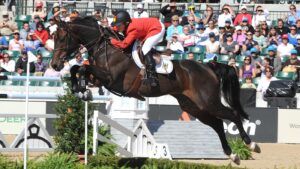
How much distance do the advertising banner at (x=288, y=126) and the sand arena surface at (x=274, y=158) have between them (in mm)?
333

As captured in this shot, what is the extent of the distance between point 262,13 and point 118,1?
5.21m

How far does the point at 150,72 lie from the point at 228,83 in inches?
65.5

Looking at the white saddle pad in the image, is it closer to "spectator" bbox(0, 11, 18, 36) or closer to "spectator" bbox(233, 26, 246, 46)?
"spectator" bbox(233, 26, 246, 46)

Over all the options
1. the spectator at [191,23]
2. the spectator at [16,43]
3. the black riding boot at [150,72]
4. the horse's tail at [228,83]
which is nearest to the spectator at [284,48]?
the spectator at [191,23]

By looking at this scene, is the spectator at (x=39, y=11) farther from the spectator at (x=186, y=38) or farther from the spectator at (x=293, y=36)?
the spectator at (x=293, y=36)

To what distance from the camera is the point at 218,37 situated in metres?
23.3

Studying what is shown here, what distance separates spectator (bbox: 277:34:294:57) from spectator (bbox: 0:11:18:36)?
7.83 m

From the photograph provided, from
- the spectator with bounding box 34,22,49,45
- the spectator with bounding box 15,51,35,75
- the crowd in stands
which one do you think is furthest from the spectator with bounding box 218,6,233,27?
the spectator with bounding box 15,51,35,75

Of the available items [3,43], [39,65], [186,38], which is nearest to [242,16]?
[186,38]

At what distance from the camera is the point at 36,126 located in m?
15.7

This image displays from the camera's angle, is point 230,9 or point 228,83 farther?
point 230,9

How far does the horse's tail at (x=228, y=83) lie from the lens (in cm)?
1362

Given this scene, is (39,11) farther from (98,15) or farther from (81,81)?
(81,81)

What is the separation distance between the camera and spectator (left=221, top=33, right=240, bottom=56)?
22.9 meters
